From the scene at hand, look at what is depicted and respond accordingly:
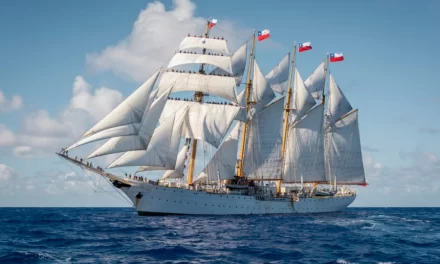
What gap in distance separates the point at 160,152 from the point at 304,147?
27.6 metres

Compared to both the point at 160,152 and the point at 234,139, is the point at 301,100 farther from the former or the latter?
the point at 160,152

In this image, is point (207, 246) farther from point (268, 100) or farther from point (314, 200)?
point (314, 200)

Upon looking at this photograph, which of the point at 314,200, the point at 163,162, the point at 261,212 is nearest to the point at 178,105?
the point at 163,162

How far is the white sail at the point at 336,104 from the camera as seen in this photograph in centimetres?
7738

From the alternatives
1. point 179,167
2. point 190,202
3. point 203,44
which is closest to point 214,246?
point 190,202

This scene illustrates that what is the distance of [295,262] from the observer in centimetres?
2375

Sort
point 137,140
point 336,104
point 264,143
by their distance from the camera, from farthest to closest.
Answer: point 336,104 → point 264,143 → point 137,140

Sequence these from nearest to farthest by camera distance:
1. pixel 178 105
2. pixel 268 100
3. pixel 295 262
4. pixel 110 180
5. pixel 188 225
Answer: pixel 295 262
pixel 188 225
pixel 110 180
pixel 178 105
pixel 268 100

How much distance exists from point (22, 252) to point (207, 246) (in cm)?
1067

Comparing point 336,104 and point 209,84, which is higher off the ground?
point 336,104

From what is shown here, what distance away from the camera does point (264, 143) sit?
66.2m

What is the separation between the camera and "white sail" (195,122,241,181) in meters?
59.3

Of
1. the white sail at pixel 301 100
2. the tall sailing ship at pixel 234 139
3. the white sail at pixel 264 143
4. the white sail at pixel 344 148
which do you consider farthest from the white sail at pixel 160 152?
the white sail at pixel 344 148

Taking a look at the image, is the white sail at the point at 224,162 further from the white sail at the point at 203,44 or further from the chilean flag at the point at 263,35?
the chilean flag at the point at 263,35
